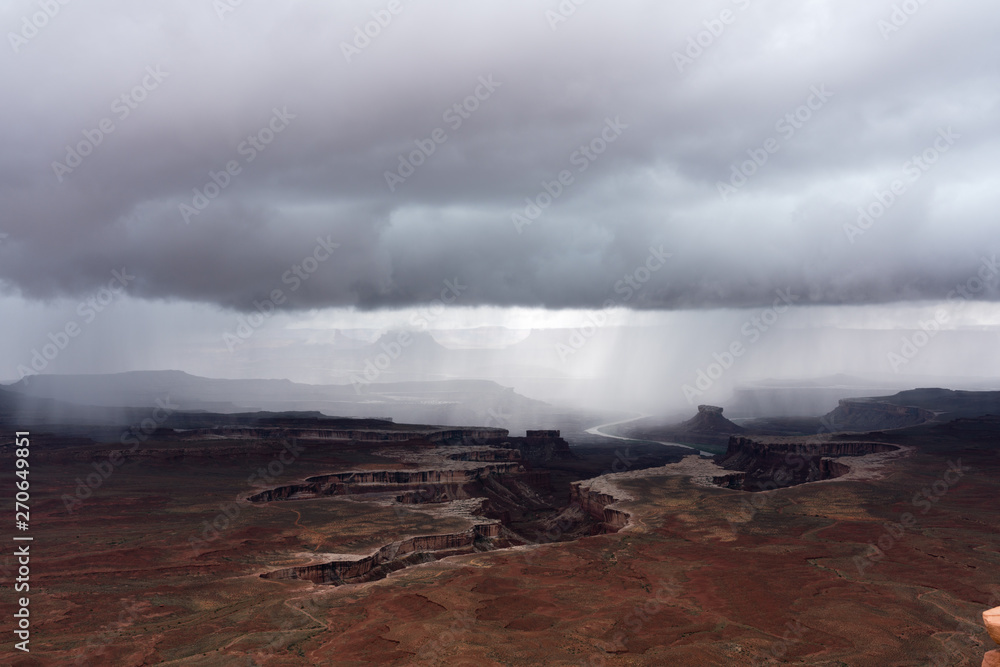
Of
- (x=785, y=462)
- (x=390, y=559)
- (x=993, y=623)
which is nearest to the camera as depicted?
(x=993, y=623)

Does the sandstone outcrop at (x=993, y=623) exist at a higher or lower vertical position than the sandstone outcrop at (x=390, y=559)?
higher

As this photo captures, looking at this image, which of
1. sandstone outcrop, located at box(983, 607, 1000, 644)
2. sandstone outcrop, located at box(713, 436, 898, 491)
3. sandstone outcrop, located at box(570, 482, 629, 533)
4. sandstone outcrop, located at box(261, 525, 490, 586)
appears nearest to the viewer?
sandstone outcrop, located at box(983, 607, 1000, 644)

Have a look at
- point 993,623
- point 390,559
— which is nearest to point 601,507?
point 390,559

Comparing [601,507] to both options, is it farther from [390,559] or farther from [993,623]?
[993,623]

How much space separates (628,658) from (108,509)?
84.1 m

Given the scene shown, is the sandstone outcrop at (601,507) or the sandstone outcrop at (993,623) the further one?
the sandstone outcrop at (601,507)

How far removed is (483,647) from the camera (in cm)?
4019

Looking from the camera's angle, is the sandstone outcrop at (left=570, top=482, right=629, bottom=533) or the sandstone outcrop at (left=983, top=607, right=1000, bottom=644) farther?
the sandstone outcrop at (left=570, top=482, right=629, bottom=533)

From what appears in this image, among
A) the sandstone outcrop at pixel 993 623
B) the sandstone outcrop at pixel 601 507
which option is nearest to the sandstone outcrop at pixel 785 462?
the sandstone outcrop at pixel 601 507

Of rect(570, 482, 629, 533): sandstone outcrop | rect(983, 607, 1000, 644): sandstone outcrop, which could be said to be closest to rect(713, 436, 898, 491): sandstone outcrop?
rect(570, 482, 629, 533): sandstone outcrop

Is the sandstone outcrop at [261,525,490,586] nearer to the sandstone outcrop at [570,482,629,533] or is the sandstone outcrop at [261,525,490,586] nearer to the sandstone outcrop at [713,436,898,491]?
the sandstone outcrop at [570,482,629,533]

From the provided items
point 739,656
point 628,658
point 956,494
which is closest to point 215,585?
point 628,658

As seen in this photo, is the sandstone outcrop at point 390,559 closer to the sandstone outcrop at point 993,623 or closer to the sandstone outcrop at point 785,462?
the sandstone outcrop at point 993,623

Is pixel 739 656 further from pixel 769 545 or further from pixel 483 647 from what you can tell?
pixel 769 545
